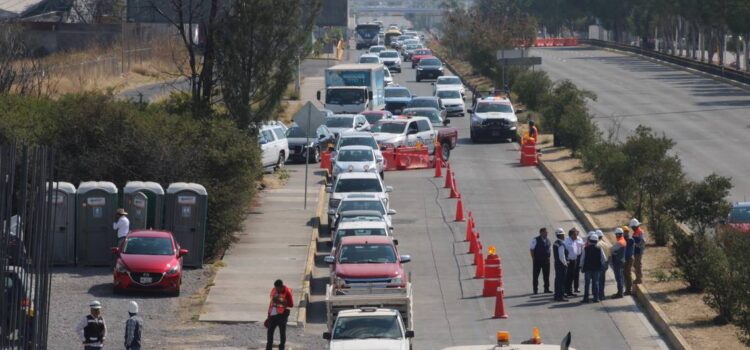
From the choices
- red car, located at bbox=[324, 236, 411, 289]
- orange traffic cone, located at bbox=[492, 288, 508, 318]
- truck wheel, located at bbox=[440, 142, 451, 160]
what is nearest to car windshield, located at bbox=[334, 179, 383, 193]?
red car, located at bbox=[324, 236, 411, 289]

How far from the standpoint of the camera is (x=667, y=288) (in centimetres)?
2600

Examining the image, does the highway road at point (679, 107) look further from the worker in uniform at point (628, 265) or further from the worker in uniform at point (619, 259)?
the worker in uniform at point (619, 259)

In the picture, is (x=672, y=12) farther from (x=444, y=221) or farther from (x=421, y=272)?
(x=421, y=272)

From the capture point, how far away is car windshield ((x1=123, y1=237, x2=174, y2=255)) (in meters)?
25.7

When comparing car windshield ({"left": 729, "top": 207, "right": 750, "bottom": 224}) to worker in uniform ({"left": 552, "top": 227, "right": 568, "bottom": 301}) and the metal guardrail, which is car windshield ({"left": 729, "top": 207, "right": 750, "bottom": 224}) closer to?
worker in uniform ({"left": 552, "top": 227, "right": 568, "bottom": 301})

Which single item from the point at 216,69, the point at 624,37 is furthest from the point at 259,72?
the point at 624,37

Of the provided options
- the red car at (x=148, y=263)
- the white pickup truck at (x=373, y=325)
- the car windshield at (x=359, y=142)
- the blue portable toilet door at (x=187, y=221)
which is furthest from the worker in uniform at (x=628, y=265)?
the car windshield at (x=359, y=142)

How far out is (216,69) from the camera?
38.0m

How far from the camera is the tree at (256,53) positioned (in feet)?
121

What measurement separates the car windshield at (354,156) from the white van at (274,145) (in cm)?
301

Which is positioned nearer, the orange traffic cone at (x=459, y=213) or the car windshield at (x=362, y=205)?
the car windshield at (x=362, y=205)

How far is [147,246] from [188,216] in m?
2.59

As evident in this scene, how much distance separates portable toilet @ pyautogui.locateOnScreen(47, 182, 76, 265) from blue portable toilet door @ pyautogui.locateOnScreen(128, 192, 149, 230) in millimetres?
1115

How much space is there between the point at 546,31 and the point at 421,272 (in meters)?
166
